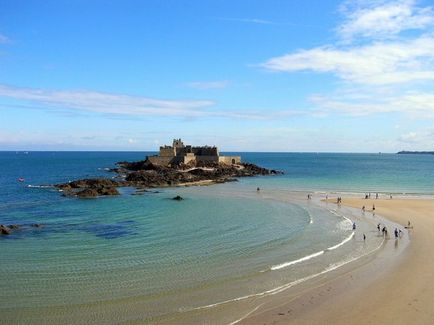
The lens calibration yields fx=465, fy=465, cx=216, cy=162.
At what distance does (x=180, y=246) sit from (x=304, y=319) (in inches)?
428

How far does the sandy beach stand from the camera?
15.2 meters

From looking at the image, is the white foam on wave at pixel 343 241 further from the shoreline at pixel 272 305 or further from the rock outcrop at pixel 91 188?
the rock outcrop at pixel 91 188

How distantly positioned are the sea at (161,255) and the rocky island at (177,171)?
37.5 ft

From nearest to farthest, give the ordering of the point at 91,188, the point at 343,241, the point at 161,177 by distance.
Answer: the point at 343,241 → the point at 91,188 → the point at 161,177

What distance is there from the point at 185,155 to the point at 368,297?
2572 inches

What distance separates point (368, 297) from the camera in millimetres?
17531

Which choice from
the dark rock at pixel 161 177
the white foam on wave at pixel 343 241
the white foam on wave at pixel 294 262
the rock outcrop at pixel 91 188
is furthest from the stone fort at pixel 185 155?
the white foam on wave at pixel 294 262

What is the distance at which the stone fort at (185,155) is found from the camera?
8100 centimetres

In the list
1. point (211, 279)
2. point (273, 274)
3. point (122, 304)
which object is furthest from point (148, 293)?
point (273, 274)

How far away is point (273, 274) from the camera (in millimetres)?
20078

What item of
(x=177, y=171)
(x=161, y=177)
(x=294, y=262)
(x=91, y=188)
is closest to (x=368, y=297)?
(x=294, y=262)

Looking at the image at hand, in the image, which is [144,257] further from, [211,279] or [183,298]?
[183,298]

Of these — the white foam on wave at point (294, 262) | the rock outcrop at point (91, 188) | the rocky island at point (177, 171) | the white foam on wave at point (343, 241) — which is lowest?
the white foam on wave at point (294, 262)

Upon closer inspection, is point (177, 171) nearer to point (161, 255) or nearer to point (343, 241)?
point (343, 241)
